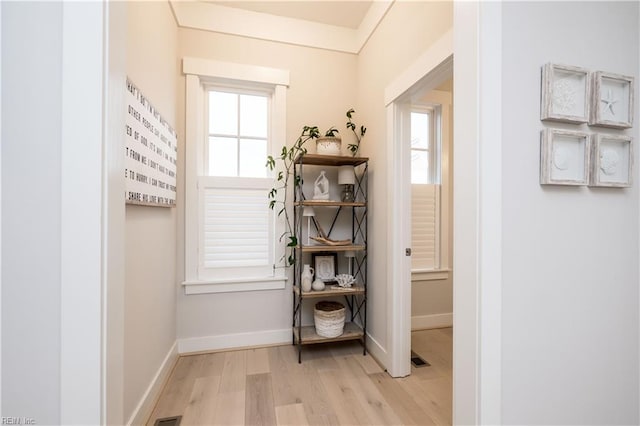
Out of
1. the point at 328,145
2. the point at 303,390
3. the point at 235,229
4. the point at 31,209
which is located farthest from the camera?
the point at 235,229

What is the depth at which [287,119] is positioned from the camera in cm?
245

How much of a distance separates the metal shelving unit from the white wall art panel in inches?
36.7

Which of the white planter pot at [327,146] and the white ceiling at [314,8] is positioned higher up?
the white ceiling at [314,8]

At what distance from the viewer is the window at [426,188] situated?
284 centimetres

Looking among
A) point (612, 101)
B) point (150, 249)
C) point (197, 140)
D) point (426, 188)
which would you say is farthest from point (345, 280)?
point (612, 101)

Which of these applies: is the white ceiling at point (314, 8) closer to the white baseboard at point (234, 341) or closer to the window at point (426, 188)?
the window at point (426, 188)

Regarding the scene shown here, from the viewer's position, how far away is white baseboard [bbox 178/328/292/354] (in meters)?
2.25

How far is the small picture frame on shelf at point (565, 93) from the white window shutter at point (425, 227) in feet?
5.84

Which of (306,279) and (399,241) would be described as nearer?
(399,241)

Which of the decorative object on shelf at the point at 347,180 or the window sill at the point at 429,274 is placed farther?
the window sill at the point at 429,274

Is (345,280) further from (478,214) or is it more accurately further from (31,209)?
(31,209)

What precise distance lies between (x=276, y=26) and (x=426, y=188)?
2.07 m

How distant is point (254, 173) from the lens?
2.44m

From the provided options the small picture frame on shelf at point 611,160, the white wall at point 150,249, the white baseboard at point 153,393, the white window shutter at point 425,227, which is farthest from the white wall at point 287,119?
the small picture frame on shelf at point 611,160
